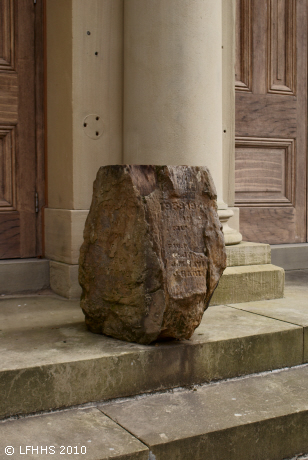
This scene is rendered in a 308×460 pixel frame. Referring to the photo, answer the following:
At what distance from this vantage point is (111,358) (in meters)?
2.28

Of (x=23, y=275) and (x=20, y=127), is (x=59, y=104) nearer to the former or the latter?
(x=20, y=127)

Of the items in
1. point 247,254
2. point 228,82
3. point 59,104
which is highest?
point 228,82

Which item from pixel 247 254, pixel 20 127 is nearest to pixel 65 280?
pixel 20 127

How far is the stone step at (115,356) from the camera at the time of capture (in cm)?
214

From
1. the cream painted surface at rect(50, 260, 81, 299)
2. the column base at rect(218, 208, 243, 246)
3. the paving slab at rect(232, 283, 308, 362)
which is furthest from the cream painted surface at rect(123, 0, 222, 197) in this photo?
the paving slab at rect(232, 283, 308, 362)

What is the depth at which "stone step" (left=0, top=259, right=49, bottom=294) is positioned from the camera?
3.48 metres

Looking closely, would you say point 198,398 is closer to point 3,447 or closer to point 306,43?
point 3,447

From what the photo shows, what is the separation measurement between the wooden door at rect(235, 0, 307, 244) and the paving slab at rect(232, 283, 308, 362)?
104 cm

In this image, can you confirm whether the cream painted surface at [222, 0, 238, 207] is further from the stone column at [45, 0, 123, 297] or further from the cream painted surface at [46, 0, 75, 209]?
the cream painted surface at [46, 0, 75, 209]

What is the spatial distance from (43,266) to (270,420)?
1.96 meters

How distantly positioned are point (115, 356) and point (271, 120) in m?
2.95

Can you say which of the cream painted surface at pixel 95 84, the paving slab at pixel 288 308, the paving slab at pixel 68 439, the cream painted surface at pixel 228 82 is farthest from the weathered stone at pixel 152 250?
the cream painted surface at pixel 228 82

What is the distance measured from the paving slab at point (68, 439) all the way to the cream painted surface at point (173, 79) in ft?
5.71

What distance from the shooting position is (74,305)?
3240 millimetres
